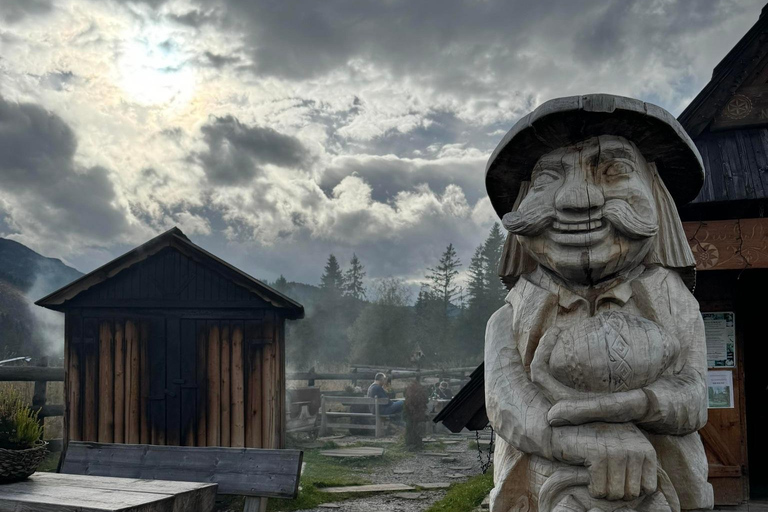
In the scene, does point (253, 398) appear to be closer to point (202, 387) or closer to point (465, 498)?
point (202, 387)

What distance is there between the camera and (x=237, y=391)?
29.9 feet

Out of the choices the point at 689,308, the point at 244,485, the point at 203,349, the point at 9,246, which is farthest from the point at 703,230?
the point at 9,246

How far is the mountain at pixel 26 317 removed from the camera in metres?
22.9

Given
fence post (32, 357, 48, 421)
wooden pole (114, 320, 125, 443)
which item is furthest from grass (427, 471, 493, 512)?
fence post (32, 357, 48, 421)

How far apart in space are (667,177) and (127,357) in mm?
8160

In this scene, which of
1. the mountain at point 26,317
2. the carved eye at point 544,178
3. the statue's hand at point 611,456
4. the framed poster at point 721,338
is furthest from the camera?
the mountain at point 26,317

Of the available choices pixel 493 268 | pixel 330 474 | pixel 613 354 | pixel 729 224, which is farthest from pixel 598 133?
pixel 493 268

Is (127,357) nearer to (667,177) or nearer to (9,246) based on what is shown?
(667,177)

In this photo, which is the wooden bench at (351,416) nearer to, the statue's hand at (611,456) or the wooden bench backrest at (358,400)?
the wooden bench backrest at (358,400)

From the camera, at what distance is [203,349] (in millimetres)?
9188

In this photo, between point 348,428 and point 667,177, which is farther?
point 348,428

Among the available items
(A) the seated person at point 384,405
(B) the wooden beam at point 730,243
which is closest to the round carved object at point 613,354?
(B) the wooden beam at point 730,243

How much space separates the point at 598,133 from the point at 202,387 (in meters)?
7.53

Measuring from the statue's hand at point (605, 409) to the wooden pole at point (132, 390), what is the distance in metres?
7.91
